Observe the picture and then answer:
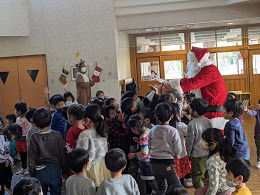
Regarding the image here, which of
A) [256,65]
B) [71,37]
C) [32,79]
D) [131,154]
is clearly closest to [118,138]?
[131,154]

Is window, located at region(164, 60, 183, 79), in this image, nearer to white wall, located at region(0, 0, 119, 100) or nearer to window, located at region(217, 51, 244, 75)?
window, located at region(217, 51, 244, 75)

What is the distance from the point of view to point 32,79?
368 inches

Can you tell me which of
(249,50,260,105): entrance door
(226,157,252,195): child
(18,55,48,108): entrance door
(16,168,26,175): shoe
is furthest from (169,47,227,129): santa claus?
(249,50,260,105): entrance door

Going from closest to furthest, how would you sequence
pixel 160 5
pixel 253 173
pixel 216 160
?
pixel 216 160 < pixel 253 173 < pixel 160 5

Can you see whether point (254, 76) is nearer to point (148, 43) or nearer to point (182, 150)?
point (148, 43)

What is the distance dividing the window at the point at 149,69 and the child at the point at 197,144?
297 inches

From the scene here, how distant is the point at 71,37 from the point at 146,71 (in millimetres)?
3085

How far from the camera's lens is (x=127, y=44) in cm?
966

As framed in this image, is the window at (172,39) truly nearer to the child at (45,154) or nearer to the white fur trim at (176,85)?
the white fur trim at (176,85)

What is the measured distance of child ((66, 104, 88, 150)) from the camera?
11.2 feet

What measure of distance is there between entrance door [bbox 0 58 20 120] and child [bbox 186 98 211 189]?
6.95m

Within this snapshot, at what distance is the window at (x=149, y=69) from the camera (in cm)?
1111

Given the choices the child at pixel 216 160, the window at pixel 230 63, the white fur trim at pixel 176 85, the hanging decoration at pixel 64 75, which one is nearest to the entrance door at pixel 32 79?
the hanging decoration at pixel 64 75

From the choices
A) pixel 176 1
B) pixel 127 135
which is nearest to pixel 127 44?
pixel 176 1
